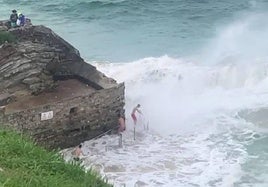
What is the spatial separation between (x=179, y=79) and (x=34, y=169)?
17499 millimetres

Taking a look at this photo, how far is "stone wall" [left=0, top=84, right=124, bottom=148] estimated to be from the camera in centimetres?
1767

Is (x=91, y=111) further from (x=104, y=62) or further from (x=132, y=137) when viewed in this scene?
(x=104, y=62)

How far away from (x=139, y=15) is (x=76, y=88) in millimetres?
19040

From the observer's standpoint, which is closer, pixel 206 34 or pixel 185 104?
pixel 185 104

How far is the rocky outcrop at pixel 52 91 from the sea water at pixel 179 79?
0.68 m

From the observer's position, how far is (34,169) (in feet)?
27.1

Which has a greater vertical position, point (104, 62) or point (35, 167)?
point (35, 167)

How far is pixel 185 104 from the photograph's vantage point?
2314cm

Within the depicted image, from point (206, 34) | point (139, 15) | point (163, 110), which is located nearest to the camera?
point (163, 110)

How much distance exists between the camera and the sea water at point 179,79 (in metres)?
17.2

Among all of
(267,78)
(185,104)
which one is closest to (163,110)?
(185,104)

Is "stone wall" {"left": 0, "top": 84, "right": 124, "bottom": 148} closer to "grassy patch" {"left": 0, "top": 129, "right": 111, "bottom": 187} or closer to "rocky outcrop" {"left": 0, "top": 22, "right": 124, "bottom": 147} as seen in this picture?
"rocky outcrop" {"left": 0, "top": 22, "right": 124, "bottom": 147}

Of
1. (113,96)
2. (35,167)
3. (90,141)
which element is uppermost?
(35,167)

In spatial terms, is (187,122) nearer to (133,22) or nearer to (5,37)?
(5,37)
